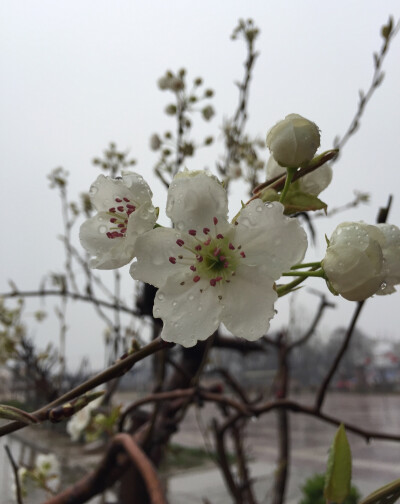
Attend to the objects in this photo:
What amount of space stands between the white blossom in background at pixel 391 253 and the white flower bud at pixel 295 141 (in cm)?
6

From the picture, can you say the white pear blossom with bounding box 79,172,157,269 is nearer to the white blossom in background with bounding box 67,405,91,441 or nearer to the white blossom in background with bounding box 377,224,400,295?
the white blossom in background with bounding box 377,224,400,295

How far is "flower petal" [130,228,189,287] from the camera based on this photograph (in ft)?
0.78

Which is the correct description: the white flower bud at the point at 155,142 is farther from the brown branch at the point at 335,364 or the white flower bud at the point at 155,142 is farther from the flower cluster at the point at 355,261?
the flower cluster at the point at 355,261

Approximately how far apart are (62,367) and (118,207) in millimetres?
1170

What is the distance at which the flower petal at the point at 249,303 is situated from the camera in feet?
0.78

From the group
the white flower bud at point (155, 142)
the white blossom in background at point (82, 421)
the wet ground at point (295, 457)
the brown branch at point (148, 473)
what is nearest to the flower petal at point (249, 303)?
the brown branch at point (148, 473)

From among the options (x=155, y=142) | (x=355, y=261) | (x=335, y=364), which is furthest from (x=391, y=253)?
(x=155, y=142)

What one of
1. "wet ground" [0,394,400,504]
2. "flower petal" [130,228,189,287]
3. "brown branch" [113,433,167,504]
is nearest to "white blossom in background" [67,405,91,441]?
"brown branch" [113,433,167,504]

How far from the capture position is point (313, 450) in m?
4.27

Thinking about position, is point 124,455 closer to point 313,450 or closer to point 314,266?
point 314,266

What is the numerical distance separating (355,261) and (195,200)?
0.30 feet

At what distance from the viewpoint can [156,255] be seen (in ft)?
0.80

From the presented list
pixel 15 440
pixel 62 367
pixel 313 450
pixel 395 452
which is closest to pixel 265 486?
pixel 313 450

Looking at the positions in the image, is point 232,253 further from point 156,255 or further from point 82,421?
point 82,421
